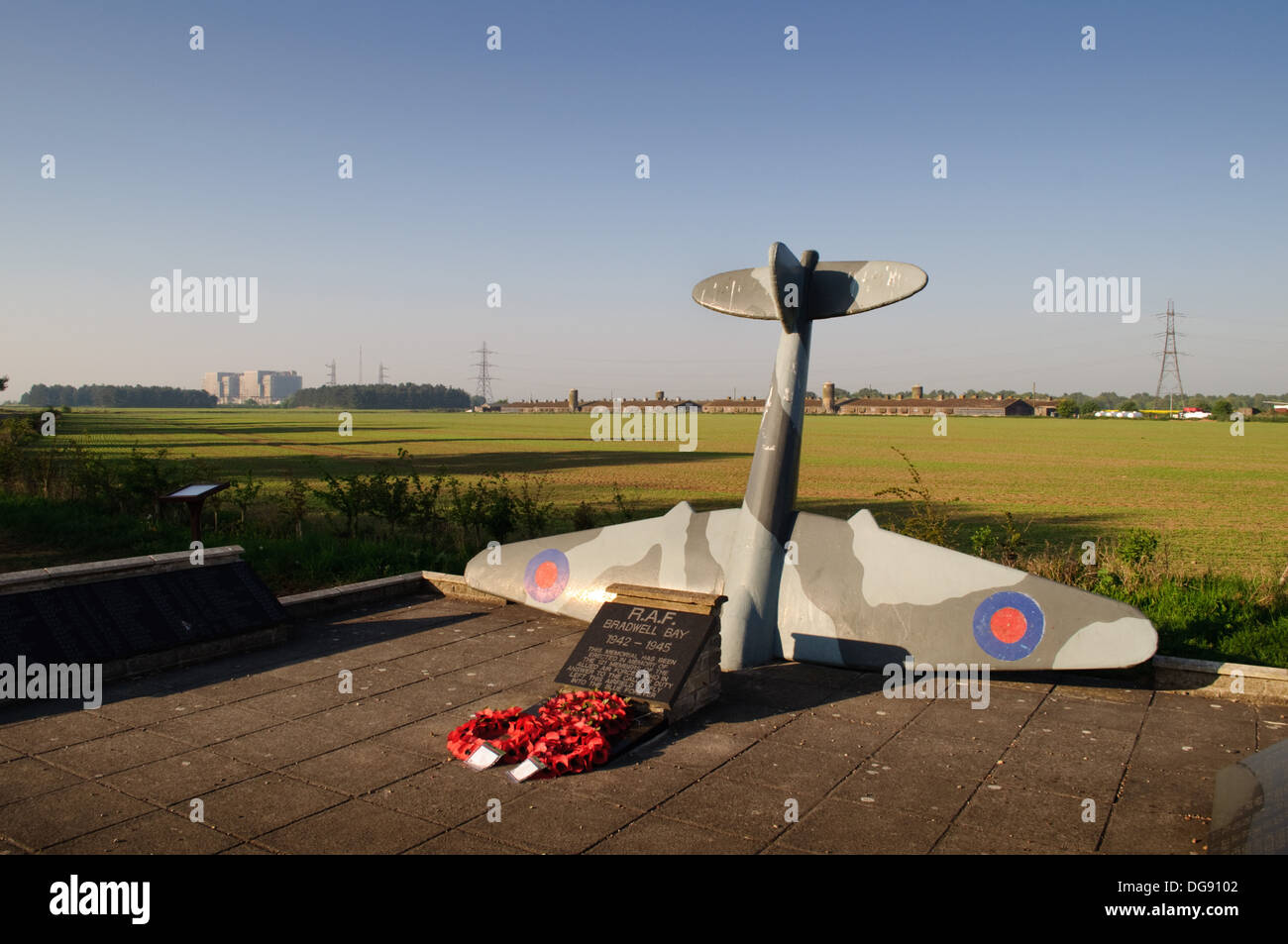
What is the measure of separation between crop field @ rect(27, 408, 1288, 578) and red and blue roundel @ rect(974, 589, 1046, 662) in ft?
23.0

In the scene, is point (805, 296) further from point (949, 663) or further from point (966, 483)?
point (966, 483)

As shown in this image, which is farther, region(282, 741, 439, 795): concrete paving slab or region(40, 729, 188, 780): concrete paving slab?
region(40, 729, 188, 780): concrete paving slab

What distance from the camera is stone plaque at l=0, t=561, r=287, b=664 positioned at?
9.28 meters

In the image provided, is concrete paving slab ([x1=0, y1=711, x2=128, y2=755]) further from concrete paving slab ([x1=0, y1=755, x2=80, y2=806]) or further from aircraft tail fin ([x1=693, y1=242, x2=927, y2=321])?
aircraft tail fin ([x1=693, y1=242, x2=927, y2=321])

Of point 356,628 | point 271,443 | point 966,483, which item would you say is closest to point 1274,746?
point 356,628

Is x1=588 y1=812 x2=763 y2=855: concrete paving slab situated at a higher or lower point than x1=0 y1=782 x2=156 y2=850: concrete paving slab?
lower

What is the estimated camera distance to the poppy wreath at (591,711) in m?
7.80

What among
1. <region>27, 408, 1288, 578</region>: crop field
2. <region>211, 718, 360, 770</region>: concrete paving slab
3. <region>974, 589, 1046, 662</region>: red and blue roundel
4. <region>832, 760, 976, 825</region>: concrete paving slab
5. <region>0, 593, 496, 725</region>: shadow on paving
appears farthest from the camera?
<region>27, 408, 1288, 578</region>: crop field

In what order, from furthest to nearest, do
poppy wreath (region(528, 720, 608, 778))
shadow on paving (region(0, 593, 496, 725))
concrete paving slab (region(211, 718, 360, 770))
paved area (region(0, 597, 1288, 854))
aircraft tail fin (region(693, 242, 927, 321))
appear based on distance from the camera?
aircraft tail fin (region(693, 242, 927, 321)), shadow on paving (region(0, 593, 496, 725)), concrete paving slab (region(211, 718, 360, 770)), poppy wreath (region(528, 720, 608, 778)), paved area (region(0, 597, 1288, 854))

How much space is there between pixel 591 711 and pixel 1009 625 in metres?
4.52

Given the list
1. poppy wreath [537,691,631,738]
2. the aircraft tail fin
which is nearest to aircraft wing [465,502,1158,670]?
the aircraft tail fin

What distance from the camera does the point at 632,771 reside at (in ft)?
23.9

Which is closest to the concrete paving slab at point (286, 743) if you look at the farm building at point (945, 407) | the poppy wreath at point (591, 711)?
the poppy wreath at point (591, 711)

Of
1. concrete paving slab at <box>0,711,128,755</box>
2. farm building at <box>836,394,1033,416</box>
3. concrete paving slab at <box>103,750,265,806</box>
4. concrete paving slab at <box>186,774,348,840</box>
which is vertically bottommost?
concrete paving slab at <box>186,774,348,840</box>
